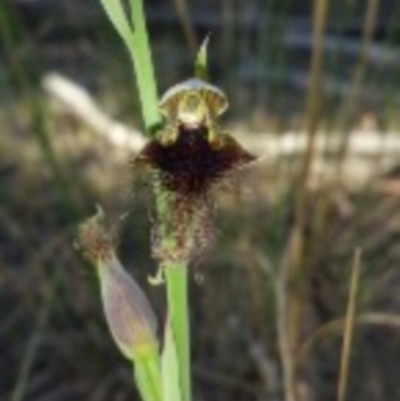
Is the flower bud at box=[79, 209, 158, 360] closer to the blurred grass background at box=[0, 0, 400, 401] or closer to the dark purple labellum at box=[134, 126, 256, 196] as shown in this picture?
the dark purple labellum at box=[134, 126, 256, 196]

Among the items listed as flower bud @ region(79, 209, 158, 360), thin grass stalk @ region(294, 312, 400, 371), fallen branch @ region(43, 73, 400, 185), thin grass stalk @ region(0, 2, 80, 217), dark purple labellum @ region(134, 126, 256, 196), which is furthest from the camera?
fallen branch @ region(43, 73, 400, 185)

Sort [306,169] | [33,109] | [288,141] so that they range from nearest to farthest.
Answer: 1. [306,169]
2. [33,109]
3. [288,141]

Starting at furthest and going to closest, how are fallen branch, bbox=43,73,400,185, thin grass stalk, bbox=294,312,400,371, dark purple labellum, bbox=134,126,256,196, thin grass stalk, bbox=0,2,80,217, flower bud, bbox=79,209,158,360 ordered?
1. fallen branch, bbox=43,73,400,185
2. thin grass stalk, bbox=0,2,80,217
3. thin grass stalk, bbox=294,312,400,371
4. flower bud, bbox=79,209,158,360
5. dark purple labellum, bbox=134,126,256,196

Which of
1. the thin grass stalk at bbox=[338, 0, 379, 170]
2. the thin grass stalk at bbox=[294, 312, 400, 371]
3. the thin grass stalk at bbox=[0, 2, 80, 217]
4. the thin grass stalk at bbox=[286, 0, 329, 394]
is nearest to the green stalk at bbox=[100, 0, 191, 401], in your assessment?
the thin grass stalk at bbox=[294, 312, 400, 371]

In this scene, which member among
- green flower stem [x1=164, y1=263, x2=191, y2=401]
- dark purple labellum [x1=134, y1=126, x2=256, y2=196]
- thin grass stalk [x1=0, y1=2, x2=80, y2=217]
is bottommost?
green flower stem [x1=164, y1=263, x2=191, y2=401]

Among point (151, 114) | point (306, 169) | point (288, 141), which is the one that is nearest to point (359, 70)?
point (306, 169)

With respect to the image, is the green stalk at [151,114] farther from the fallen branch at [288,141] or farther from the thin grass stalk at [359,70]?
the fallen branch at [288,141]

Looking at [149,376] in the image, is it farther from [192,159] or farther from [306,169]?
[306,169]
